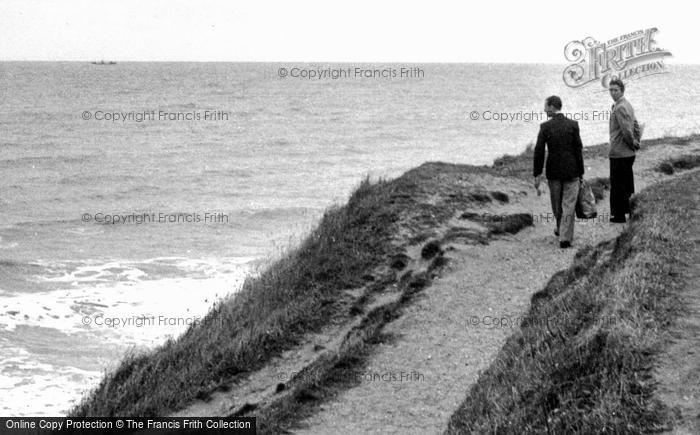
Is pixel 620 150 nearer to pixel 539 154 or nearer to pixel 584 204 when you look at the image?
pixel 584 204

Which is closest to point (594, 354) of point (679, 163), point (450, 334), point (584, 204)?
point (450, 334)

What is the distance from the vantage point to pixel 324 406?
974 cm

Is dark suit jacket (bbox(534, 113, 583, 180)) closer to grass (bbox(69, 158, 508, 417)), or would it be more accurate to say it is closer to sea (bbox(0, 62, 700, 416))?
grass (bbox(69, 158, 508, 417))

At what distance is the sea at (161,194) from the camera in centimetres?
1850

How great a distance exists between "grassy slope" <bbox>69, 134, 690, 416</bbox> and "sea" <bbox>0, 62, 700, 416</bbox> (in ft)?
7.89

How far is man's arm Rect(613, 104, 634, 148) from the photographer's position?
1392 cm

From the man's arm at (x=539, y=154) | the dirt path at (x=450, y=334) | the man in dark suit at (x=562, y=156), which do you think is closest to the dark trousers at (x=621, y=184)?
the dirt path at (x=450, y=334)

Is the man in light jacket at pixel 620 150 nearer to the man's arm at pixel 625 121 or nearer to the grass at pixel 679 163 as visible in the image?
the man's arm at pixel 625 121

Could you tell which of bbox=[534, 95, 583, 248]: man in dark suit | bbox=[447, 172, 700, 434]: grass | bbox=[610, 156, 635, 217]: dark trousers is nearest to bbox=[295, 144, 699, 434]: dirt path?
bbox=[610, 156, 635, 217]: dark trousers

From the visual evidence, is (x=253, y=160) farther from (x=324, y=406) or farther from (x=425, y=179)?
(x=324, y=406)

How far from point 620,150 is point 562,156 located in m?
1.17

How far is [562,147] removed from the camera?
13.6m

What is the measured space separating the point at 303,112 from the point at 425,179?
7630 cm

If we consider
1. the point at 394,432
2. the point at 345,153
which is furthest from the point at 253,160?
the point at 394,432
